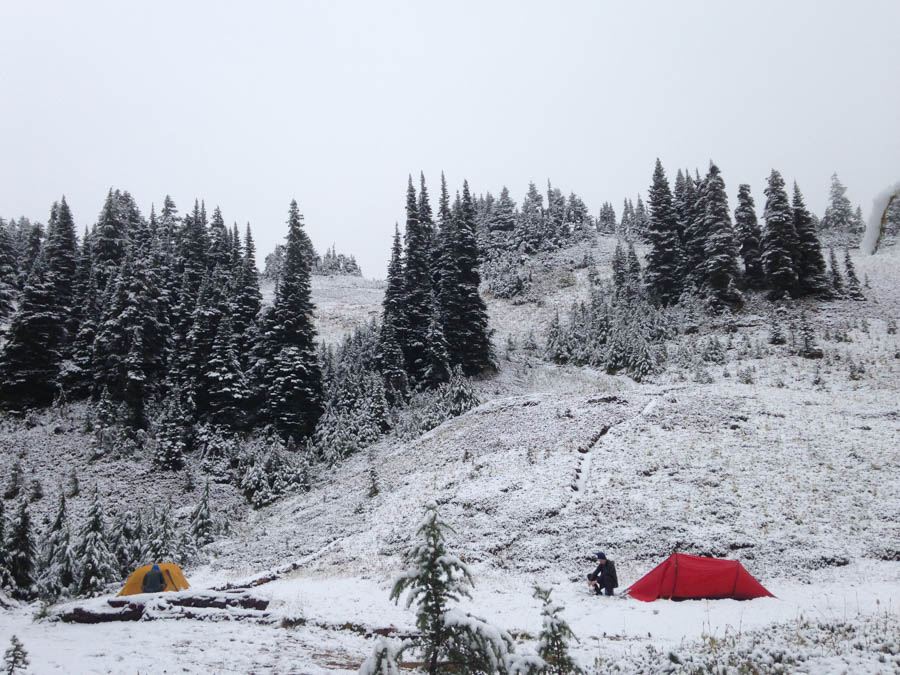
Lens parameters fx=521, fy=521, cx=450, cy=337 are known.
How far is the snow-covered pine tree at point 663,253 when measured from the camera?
59.4 meters

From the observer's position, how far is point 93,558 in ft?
67.6

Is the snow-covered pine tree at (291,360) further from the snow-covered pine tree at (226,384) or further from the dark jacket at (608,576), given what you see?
the dark jacket at (608,576)

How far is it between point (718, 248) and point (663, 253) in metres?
7.30

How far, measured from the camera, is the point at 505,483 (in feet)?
81.3

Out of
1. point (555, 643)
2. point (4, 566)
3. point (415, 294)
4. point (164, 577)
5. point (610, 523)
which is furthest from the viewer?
point (415, 294)

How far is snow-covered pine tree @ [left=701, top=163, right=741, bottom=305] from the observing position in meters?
52.2

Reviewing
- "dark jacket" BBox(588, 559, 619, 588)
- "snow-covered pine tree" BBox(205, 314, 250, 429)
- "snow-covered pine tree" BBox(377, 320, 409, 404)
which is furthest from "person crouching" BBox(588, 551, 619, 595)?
"snow-covered pine tree" BBox(205, 314, 250, 429)

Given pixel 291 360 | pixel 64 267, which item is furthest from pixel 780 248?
pixel 64 267

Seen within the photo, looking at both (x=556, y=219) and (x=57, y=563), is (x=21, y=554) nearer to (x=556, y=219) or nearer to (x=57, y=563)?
(x=57, y=563)

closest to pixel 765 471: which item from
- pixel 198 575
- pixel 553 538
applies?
pixel 553 538

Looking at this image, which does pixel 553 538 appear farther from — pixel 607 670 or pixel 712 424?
pixel 712 424

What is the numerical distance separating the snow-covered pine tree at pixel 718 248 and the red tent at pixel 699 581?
43.9 meters

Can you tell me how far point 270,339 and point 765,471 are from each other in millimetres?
37557

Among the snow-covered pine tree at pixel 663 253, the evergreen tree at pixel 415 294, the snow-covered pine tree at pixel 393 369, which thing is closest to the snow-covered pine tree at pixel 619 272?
the snow-covered pine tree at pixel 663 253
